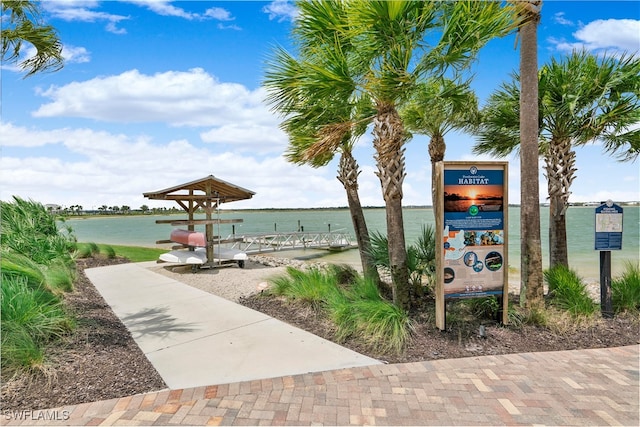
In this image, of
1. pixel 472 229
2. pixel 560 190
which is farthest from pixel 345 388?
pixel 560 190

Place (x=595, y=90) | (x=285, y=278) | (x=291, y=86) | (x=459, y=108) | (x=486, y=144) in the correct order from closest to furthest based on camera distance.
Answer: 1. (x=291, y=86)
2. (x=595, y=90)
3. (x=285, y=278)
4. (x=459, y=108)
5. (x=486, y=144)

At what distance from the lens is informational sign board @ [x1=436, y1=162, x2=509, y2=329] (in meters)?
5.13

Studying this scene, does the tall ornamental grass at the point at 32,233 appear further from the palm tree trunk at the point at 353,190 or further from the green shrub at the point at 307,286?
the palm tree trunk at the point at 353,190

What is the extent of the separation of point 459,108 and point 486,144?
1394 mm

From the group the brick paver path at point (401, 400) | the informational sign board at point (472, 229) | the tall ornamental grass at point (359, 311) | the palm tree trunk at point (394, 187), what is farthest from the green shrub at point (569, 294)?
the tall ornamental grass at point (359, 311)

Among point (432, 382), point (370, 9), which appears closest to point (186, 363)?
point (432, 382)

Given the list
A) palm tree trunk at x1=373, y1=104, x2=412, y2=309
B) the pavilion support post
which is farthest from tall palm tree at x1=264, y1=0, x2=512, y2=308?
the pavilion support post

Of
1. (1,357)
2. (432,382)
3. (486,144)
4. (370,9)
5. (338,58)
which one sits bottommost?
(432,382)

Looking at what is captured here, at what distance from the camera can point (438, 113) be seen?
322 inches

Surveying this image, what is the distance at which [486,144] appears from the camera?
8891 millimetres

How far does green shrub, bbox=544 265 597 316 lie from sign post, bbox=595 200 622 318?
0.65 feet

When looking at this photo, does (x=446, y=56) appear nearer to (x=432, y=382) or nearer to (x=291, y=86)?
(x=291, y=86)

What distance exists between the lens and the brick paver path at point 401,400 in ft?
10.2

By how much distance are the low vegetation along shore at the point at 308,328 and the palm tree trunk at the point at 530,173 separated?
1.42ft
